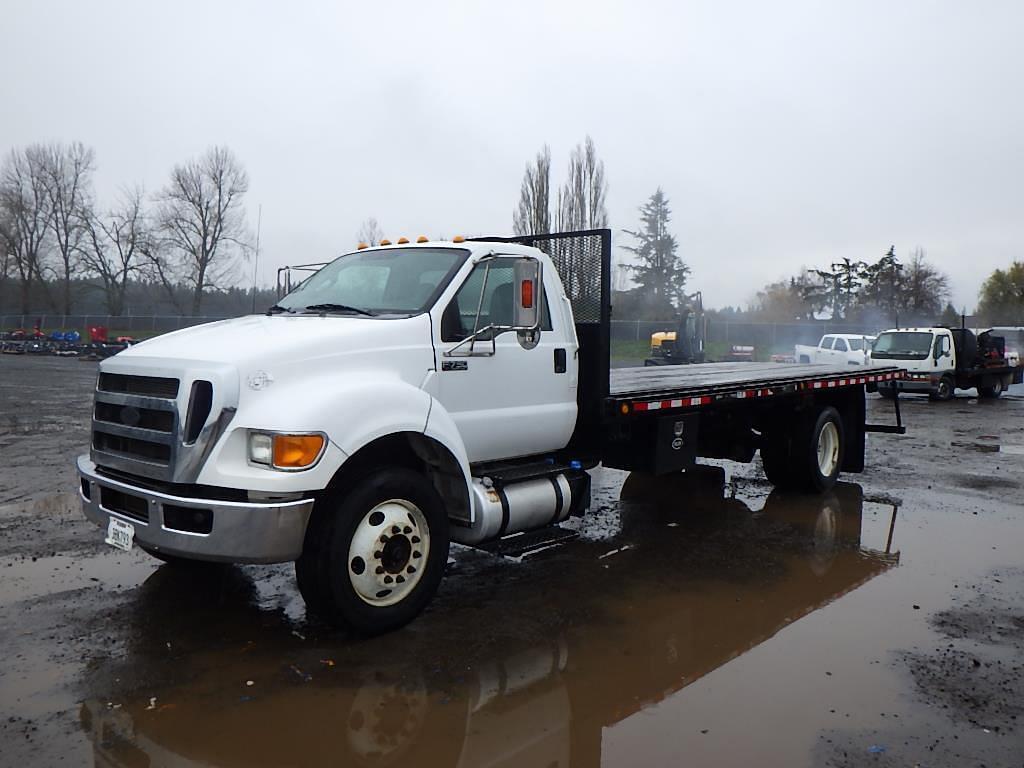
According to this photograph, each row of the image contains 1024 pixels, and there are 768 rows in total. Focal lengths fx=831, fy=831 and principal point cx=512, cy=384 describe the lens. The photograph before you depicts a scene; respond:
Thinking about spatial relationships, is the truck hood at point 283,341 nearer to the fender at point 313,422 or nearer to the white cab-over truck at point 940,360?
the fender at point 313,422

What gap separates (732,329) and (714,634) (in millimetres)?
43408

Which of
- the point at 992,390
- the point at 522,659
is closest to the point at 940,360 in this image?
the point at 992,390

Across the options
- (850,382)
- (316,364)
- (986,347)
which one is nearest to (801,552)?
(850,382)

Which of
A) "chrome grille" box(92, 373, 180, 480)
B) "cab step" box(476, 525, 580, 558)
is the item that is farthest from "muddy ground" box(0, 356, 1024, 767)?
"chrome grille" box(92, 373, 180, 480)

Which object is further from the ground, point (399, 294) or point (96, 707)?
point (399, 294)

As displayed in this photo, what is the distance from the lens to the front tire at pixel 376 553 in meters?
4.43

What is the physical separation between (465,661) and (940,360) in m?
21.0

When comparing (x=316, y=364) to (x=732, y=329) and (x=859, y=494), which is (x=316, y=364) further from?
(x=732, y=329)

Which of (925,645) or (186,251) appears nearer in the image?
(925,645)

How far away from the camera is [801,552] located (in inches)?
269

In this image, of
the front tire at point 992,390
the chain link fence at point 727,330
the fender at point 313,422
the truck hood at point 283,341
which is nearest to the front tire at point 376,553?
the fender at point 313,422

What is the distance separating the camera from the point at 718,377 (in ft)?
29.4

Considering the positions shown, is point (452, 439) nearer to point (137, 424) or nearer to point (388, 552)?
point (388, 552)

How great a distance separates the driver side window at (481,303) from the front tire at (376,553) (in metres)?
0.99
